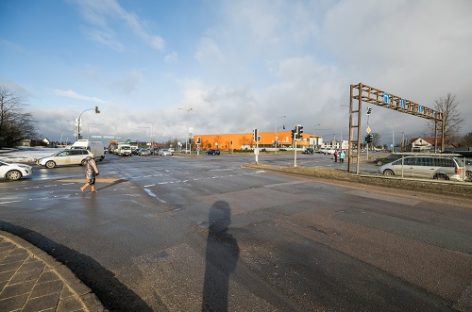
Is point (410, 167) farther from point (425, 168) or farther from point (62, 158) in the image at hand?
point (62, 158)

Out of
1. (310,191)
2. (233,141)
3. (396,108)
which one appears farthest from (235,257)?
(233,141)

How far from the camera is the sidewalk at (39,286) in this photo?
116 inches

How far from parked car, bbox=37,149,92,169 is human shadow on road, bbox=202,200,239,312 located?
71.1ft

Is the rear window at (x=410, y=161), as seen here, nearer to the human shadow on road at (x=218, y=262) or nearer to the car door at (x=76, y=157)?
the human shadow on road at (x=218, y=262)

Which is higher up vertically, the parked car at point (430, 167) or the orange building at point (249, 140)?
the orange building at point (249, 140)

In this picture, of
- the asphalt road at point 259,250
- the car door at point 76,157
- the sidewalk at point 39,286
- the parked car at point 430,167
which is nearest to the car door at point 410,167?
the parked car at point 430,167

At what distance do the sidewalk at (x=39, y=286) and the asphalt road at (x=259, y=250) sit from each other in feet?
0.83

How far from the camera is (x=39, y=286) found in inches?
130

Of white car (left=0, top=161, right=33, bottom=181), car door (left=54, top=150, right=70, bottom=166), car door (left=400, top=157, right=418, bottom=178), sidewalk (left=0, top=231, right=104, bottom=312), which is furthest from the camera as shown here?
car door (left=54, top=150, right=70, bottom=166)

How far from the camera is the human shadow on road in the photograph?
3.20 meters

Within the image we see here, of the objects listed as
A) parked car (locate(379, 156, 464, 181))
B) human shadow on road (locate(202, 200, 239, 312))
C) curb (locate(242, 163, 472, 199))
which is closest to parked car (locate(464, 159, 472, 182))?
parked car (locate(379, 156, 464, 181))

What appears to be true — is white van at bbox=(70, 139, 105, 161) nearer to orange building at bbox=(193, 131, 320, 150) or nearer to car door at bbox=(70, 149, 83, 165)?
car door at bbox=(70, 149, 83, 165)

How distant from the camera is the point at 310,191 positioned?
11.4 m

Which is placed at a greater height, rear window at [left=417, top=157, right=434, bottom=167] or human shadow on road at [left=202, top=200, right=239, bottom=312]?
rear window at [left=417, top=157, right=434, bottom=167]
